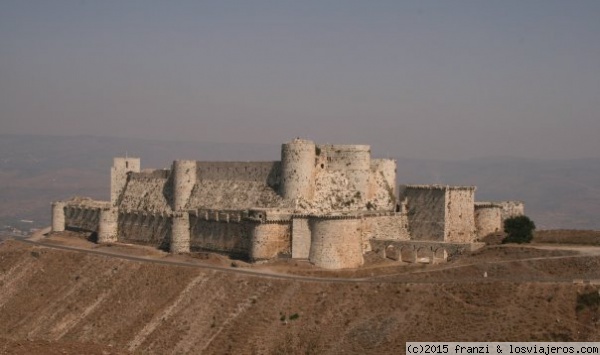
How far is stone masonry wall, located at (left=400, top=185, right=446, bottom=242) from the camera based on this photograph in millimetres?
67250

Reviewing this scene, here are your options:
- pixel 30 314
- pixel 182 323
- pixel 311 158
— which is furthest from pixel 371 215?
pixel 30 314

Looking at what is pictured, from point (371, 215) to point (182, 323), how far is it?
19096 mm

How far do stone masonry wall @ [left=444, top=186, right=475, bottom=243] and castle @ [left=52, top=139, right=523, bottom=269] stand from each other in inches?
3.2

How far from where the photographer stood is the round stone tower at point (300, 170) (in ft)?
223

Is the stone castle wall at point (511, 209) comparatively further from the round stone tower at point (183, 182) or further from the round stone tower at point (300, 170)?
the round stone tower at point (183, 182)

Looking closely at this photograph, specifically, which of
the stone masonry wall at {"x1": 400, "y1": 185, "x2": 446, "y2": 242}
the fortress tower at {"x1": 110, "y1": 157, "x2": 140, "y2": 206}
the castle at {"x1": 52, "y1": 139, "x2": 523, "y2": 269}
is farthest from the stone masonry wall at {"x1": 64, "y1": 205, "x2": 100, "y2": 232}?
the stone masonry wall at {"x1": 400, "y1": 185, "x2": 446, "y2": 242}

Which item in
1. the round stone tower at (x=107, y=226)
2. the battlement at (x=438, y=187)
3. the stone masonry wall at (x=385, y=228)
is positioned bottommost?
the round stone tower at (x=107, y=226)

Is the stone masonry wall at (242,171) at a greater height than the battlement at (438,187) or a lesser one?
greater

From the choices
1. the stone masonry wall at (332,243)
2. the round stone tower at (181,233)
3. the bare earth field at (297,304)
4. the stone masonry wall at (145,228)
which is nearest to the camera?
the bare earth field at (297,304)

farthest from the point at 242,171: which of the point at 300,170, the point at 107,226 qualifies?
the point at 107,226

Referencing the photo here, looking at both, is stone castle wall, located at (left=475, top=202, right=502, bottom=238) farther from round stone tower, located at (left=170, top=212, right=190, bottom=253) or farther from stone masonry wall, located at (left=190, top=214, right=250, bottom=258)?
round stone tower, located at (left=170, top=212, right=190, bottom=253)

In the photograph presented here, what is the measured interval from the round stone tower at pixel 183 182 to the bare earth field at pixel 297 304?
9.26m

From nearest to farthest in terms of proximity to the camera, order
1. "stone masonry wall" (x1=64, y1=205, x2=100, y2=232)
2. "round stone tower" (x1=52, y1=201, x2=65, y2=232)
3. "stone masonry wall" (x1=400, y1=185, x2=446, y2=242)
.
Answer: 1. "stone masonry wall" (x1=400, y1=185, x2=446, y2=242)
2. "stone masonry wall" (x1=64, y1=205, x2=100, y2=232)
3. "round stone tower" (x1=52, y1=201, x2=65, y2=232)

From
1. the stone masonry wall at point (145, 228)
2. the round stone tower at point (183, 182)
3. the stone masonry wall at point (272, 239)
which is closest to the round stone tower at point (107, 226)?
the stone masonry wall at point (145, 228)
